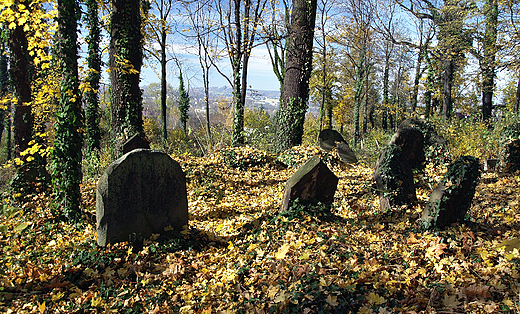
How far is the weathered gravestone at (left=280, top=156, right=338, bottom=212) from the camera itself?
4.77 meters

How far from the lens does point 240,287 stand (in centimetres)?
338

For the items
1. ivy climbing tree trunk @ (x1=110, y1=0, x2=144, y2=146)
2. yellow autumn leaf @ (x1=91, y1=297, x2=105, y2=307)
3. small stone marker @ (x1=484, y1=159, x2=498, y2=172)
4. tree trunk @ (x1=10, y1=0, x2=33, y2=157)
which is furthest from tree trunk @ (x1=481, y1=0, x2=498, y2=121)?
tree trunk @ (x1=10, y1=0, x2=33, y2=157)

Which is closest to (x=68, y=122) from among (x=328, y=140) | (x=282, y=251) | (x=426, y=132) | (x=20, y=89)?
(x=20, y=89)

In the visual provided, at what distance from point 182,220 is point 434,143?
5.69 meters

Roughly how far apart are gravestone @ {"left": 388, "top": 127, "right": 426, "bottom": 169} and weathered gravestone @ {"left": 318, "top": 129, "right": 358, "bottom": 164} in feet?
13.5

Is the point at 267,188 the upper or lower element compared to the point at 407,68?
lower

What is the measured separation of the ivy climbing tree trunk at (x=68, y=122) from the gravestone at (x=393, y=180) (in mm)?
5510

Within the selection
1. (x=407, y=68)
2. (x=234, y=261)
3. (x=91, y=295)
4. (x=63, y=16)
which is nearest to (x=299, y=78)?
(x=63, y=16)

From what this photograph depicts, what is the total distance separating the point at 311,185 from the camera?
15.9 ft

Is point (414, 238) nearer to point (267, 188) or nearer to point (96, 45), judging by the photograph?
point (267, 188)

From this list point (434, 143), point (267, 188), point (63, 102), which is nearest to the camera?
point (63, 102)

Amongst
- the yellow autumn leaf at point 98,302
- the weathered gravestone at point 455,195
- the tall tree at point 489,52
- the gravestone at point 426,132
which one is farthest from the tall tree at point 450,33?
the yellow autumn leaf at point 98,302

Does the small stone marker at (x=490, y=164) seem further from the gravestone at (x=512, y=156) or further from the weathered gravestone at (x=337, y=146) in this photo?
the weathered gravestone at (x=337, y=146)

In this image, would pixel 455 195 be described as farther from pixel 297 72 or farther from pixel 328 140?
pixel 297 72
